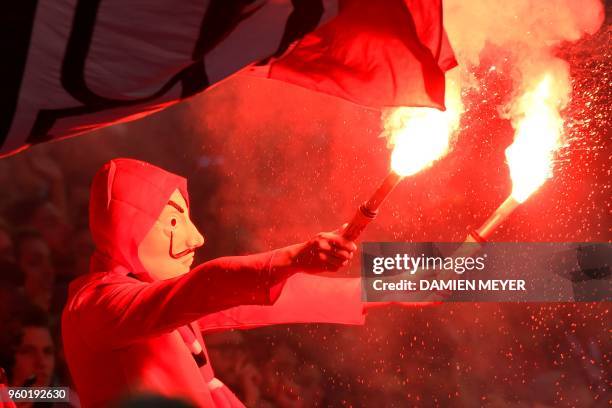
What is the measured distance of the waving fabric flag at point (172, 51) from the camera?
169 cm

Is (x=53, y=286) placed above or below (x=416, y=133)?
below

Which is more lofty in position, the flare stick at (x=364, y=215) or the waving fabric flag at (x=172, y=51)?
the waving fabric flag at (x=172, y=51)

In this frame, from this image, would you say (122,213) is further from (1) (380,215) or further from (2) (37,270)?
(1) (380,215)

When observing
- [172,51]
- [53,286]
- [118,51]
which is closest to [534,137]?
[172,51]

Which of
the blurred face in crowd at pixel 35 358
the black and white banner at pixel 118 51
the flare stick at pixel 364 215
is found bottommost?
the blurred face in crowd at pixel 35 358

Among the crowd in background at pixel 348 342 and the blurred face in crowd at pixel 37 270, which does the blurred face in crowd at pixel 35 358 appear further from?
the blurred face in crowd at pixel 37 270

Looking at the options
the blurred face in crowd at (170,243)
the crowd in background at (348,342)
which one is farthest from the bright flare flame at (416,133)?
the crowd in background at (348,342)

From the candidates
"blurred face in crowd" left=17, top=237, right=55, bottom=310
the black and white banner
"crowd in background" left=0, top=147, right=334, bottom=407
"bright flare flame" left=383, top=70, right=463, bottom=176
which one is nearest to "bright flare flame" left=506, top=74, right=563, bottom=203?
"bright flare flame" left=383, top=70, right=463, bottom=176

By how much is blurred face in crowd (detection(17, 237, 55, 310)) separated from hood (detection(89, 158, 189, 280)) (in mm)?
819

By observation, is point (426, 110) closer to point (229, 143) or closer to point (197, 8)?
point (197, 8)

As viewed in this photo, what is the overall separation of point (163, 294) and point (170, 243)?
0.46 metres

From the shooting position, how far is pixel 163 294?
203 cm

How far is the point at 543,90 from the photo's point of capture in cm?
271

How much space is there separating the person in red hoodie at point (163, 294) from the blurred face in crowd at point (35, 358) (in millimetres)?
796
